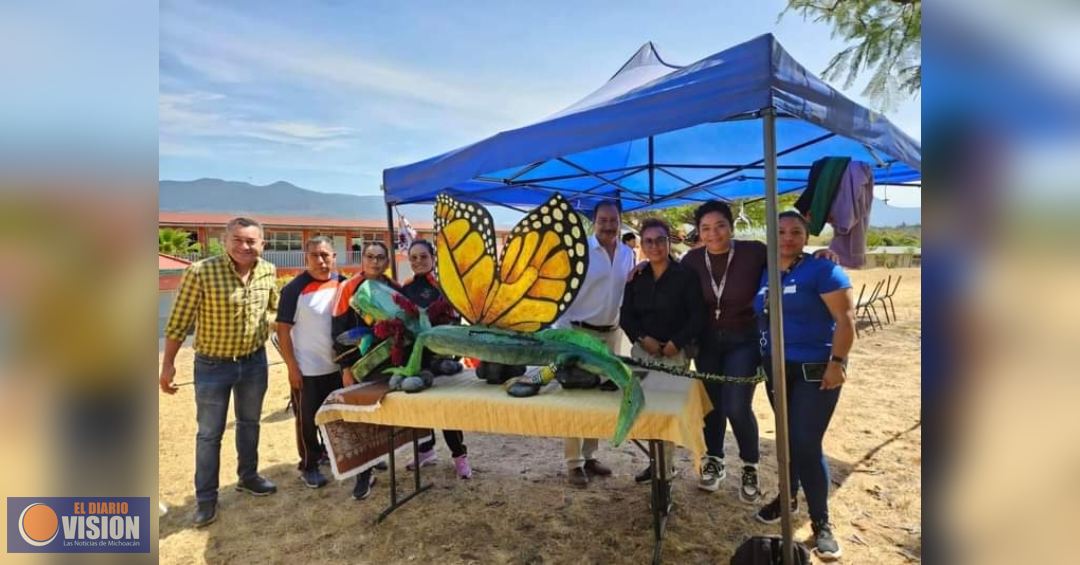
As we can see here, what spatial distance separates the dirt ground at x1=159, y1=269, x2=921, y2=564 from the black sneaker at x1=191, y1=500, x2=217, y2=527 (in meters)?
0.04

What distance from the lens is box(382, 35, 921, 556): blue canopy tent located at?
170 centimetres

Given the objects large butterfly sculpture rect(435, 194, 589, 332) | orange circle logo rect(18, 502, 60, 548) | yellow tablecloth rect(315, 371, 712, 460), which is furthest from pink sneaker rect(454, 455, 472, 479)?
orange circle logo rect(18, 502, 60, 548)

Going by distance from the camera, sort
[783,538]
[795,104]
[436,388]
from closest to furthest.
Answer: [795,104]
[783,538]
[436,388]

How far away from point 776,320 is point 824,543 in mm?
1152

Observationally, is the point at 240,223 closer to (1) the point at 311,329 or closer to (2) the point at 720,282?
(1) the point at 311,329

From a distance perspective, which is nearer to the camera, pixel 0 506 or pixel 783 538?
pixel 0 506

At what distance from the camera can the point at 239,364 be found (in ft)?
8.80

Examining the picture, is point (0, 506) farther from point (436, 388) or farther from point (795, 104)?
point (795, 104)

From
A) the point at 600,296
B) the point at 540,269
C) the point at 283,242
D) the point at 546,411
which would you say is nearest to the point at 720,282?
the point at 600,296

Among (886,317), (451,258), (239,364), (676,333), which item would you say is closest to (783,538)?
(676,333)

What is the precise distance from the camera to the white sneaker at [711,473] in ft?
9.42

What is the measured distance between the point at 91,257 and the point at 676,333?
229cm

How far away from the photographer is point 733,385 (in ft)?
8.59

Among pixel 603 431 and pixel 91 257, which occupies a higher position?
pixel 91 257
